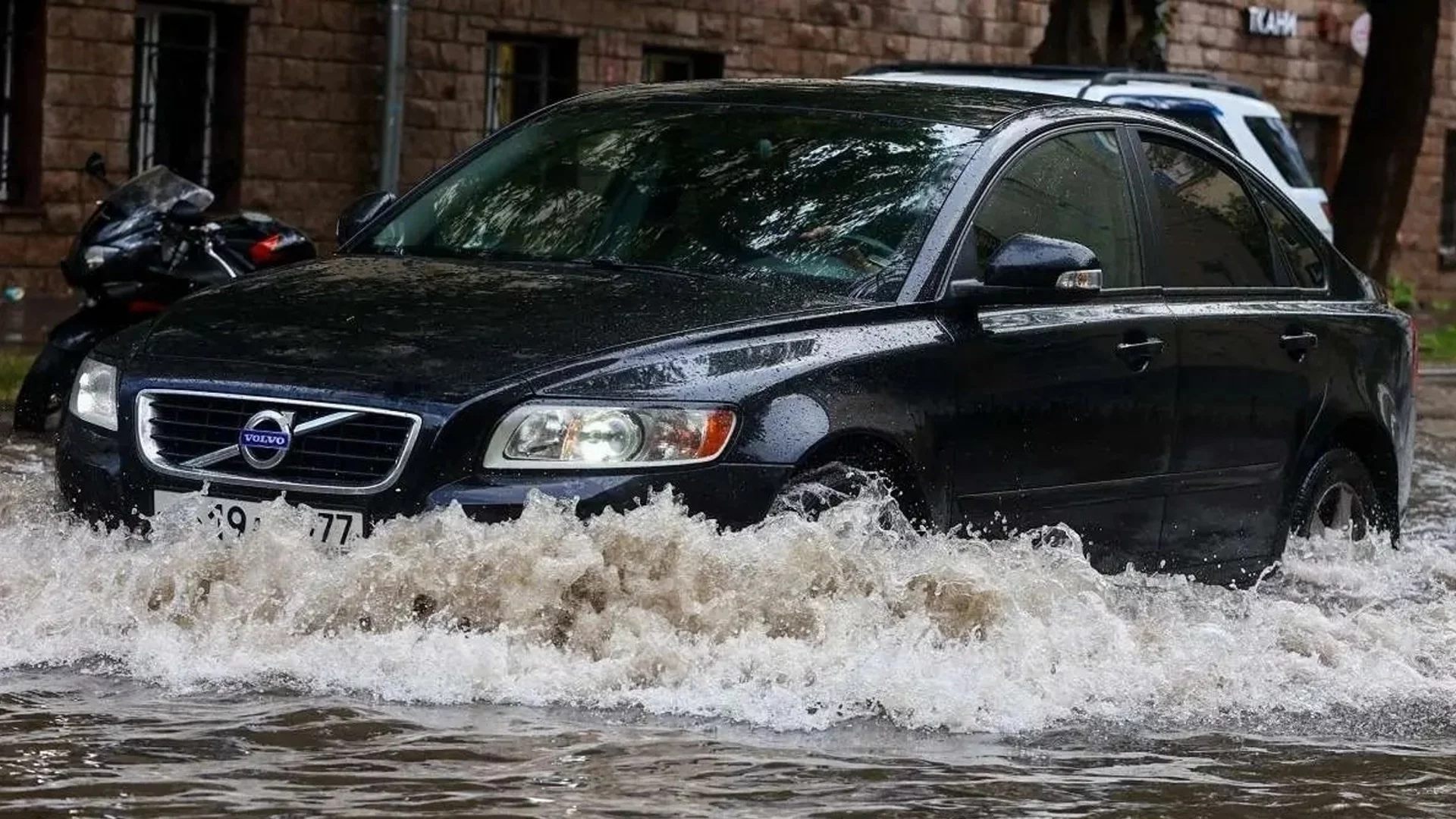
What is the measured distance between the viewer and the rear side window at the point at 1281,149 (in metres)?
16.7

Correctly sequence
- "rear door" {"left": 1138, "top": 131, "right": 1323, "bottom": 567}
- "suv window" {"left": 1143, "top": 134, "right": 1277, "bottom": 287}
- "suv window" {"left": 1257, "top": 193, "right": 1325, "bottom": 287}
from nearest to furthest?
"rear door" {"left": 1138, "top": 131, "right": 1323, "bottom": 567} < "suv window" {"left": 1143, "top": 134, "right": 1277, "bottom": 287} < "suv window" {"left": 1257, "top": 193, "right": 1325, "bottom": 287}

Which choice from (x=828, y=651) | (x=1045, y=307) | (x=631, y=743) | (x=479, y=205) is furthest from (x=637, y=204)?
(x=631, y=743)

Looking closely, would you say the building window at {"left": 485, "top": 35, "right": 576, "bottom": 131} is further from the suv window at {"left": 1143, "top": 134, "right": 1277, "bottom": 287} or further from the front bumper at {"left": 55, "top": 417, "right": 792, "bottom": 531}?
the front bumper at {"left": 55, "top": 417, "right": 792, "bottom": 531}

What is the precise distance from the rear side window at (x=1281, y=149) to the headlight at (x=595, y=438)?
11.0 meters

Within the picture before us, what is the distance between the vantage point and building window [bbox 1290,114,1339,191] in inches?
1419

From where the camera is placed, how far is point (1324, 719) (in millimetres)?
6457

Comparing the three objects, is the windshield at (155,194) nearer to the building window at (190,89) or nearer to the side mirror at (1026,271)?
the side mirror at (1026,271)

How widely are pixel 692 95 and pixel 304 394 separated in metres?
2.14

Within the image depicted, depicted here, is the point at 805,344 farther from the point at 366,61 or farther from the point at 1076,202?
the point at 366,61

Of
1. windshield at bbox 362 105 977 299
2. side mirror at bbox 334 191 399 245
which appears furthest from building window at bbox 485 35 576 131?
windshield at bbox 362 105 977 299

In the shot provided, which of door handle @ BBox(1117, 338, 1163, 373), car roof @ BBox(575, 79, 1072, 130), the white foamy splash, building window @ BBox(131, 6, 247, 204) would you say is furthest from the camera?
building window @ BBox(131, 6, 247, 204)

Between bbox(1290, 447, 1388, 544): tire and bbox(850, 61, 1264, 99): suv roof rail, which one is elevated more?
bbox(850, 61, 1264, 99): suv roof rail

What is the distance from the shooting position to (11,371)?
14.7 meters

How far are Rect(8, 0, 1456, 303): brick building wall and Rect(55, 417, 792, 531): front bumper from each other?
14907mm
